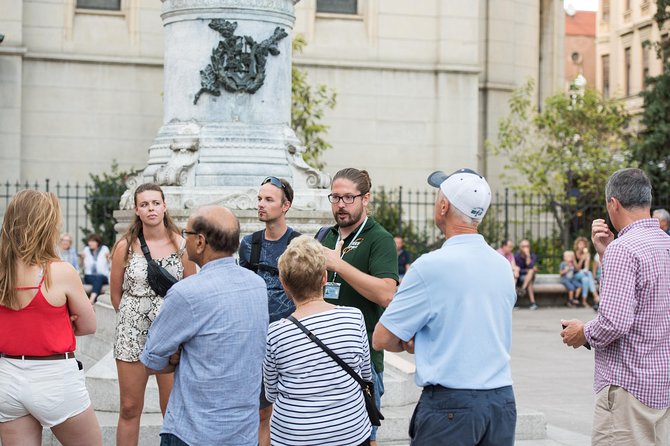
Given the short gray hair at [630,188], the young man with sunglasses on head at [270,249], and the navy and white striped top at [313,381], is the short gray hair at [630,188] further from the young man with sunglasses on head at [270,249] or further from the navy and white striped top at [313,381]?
the young man with sunglasses on head at [270,249]

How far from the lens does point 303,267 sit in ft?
22.0

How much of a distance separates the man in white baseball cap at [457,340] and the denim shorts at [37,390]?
178 centimetres

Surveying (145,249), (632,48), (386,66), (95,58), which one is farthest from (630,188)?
(632,48)

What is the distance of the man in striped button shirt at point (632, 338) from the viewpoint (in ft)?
22.9

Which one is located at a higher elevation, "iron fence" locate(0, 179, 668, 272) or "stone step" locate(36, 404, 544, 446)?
"iron fence" locate(0, 179, 668, 272)

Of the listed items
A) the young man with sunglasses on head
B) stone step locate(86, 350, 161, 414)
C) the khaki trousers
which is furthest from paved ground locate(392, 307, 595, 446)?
the khaki trousers

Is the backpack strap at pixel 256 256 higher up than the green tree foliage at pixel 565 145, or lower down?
lower down

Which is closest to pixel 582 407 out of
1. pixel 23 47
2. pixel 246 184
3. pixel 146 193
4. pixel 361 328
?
pixel 246 184

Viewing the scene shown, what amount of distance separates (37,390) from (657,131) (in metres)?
31.3

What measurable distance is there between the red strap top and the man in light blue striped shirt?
30.1 inches

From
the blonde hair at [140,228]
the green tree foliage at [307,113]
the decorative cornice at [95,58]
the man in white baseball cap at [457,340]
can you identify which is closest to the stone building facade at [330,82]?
the decorative cornice at [95,58]

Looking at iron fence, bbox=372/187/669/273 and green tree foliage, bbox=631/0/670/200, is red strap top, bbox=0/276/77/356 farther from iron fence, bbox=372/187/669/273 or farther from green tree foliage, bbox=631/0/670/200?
green tree foliage, bbox=631/0/670/200

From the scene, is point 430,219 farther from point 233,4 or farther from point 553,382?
point 233,4

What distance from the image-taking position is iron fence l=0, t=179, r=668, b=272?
29688mm
